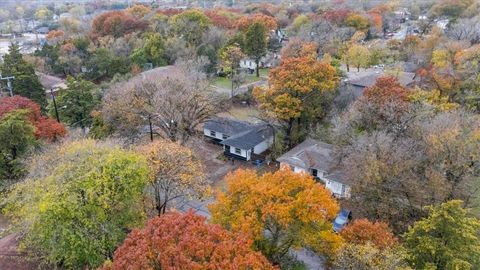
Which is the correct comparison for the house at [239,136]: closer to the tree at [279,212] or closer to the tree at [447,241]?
the tree at [279,212]

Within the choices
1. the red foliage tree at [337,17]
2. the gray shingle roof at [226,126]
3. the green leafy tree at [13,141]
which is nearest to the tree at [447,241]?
the gray shingle roof at [226,126]

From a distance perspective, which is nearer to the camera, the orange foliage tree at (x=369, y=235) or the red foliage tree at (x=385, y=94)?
the orange foliage tree at (x=369, y=235)

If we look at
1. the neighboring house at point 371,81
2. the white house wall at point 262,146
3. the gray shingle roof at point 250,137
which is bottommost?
the white house wall at point 262,146

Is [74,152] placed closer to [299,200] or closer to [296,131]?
[299,200]

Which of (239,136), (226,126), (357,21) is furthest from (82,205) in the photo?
(357,21)

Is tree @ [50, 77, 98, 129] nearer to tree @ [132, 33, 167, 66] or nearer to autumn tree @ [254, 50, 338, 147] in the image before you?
autumn tree @ [254, 50, 338, 147]

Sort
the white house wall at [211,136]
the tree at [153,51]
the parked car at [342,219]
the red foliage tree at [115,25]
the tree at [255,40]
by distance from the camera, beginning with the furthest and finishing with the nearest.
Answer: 1. the red foliage tree at [115,25]
2. the tree at [153,51]
3. the tree at [255,40]
4. the white house wall at [211,136]
5. the parked car at [342,219]

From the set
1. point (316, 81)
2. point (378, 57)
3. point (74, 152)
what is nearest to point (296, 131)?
point (316, 81)

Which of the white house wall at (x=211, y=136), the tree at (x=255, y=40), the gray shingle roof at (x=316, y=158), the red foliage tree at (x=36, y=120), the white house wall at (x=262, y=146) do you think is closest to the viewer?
the red foliage tree at (x=36, y=120)
